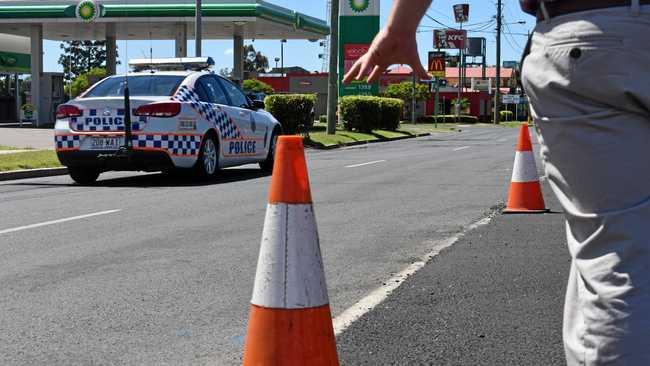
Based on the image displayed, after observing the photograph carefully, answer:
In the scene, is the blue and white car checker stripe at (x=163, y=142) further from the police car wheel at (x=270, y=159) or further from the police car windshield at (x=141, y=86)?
the police car wheel at (x=270, y=159)

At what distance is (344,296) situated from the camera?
17.4 ft

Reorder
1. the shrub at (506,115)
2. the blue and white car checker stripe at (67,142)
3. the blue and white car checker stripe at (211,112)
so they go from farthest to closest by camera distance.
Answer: the shrub at (506,115)
the blue and white car checker stripe at (211,112)
the blue and white car checker stripe at (67,142)

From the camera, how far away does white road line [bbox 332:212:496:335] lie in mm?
4527

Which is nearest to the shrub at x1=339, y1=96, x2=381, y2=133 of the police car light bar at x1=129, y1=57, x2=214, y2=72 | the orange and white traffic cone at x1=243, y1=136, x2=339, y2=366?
the police car light bar at x1=129, y1=57, x2=214, y2=72

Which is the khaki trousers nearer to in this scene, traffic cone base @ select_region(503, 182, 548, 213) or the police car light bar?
traffic cone base @ select_region(503, 182, 548, 213)

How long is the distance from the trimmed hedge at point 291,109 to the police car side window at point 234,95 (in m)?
12.8

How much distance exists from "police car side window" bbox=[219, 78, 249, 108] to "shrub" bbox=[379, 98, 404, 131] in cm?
2304

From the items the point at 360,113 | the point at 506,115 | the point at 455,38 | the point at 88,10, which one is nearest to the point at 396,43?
the point at 360,113

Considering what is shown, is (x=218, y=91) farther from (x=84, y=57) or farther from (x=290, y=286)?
(x=84, y=57)

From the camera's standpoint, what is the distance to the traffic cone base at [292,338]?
2.83m

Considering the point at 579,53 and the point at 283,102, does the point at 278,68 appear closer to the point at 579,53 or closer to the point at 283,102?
the point at 283,102

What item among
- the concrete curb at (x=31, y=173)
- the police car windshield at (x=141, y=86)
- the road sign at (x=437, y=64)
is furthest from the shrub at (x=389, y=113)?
the police car windshield at (x=141, y=86)

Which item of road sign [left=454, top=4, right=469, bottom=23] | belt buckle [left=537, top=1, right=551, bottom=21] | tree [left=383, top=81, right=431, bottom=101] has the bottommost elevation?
belt buckle [left=537, top=1, right=551, bottom=21]

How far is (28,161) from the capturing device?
15.5 meters
